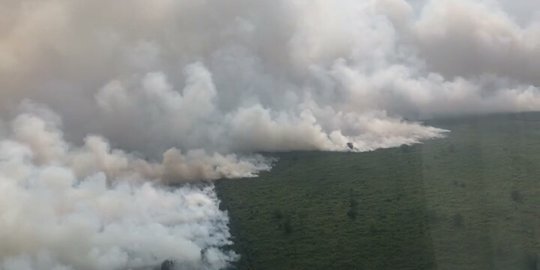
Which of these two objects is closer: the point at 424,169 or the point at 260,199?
the point at 260,199

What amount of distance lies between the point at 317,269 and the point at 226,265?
16913 millimetres

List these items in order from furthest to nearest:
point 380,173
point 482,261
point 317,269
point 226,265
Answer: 1. point 380,173
2. point 226,265
3. point 317,269
4. point 482,261

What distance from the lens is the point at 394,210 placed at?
404ft

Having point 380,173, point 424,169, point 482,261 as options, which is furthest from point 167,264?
point 424,169

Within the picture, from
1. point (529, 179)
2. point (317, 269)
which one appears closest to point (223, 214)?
point (317, 269)

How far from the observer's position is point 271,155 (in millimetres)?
189000

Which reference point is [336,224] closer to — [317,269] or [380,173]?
[317,269]

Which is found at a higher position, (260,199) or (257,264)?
(260,199)

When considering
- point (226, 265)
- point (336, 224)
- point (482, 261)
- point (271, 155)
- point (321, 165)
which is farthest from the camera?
point (271, 155)

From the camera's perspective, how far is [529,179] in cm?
14050

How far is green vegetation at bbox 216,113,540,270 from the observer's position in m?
100.0

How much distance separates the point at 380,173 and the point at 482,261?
2524 inches

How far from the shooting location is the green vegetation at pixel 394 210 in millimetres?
99988

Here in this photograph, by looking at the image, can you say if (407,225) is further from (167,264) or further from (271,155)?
(271,155)
